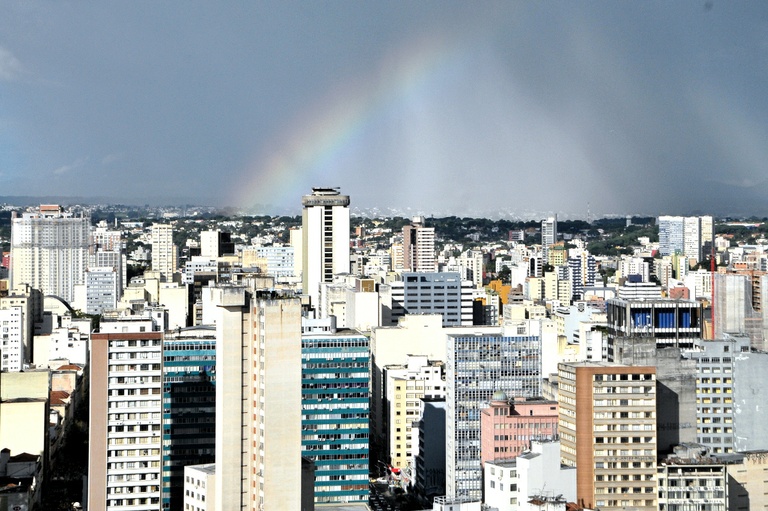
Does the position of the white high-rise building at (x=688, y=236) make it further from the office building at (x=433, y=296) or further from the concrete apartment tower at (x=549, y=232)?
the office building at (x=433, y=296)

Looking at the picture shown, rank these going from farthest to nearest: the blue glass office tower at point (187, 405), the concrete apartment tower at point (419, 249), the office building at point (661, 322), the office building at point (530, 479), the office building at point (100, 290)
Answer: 1. the concrete apartment tower at point (419, 249)
2. the office building at point (100, 290)
3. the office building at point (661, 322)
4. the blue glass office tower at point (187, 405)
5. the office building at point (530, 479)

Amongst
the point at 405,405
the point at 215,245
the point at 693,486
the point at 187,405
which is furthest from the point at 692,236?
the point at 693,486

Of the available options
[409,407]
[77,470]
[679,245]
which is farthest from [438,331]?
[679,245]

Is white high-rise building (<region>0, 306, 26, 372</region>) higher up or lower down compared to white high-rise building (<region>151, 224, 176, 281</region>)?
lower down

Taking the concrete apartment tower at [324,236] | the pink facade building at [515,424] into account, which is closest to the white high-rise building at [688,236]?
the concrete apartment tower at [324,236]

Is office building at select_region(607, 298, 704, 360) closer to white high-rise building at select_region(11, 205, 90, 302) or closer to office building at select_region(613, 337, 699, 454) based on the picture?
office building at select_region(613, 337, 699, 454)

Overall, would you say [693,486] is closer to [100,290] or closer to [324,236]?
[324,236]

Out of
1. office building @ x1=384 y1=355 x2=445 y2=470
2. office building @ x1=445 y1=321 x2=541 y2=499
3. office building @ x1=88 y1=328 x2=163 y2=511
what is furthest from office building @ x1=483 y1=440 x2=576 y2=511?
office building @ x1=384 y1=355 x2=445 y2=470

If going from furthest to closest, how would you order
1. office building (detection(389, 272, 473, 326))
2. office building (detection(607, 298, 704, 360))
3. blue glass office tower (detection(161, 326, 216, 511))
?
office building (detection(389, 272, 473, 326)), office building (detection(607, 298, 704, 360)), blue glass office tower (detection(161, 326, 216, 511))
